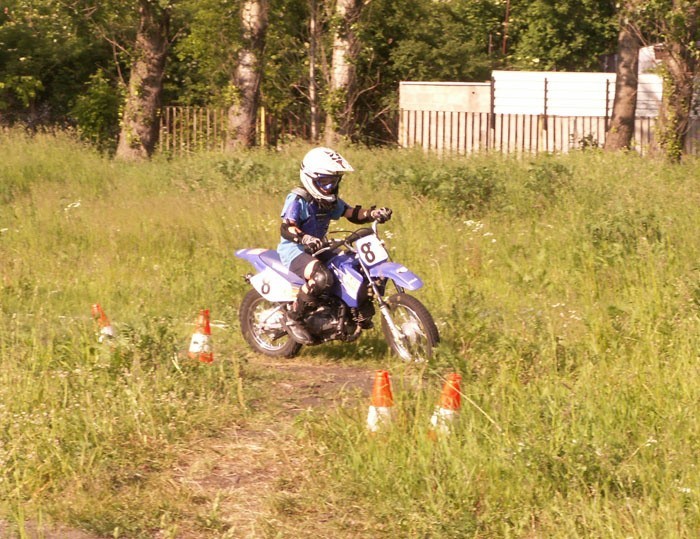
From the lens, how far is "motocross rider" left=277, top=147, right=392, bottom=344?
30.4 feet

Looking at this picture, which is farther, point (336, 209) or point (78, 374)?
point (336, 209)

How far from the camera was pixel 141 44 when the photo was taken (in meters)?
22.6

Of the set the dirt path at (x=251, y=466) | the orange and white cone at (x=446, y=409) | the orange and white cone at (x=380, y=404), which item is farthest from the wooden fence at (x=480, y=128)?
the orange and white cone at (x=446, y=409)

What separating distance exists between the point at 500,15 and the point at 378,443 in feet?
128

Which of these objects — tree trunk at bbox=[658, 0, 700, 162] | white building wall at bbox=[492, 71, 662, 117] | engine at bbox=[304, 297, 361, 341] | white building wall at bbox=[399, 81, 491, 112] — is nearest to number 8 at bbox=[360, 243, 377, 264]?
engine at bbox=[304, 297, 361, 341]

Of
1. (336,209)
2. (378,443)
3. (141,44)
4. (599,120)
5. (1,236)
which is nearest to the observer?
(378,443)

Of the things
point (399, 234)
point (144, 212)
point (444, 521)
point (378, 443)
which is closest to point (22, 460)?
point (378, 443)

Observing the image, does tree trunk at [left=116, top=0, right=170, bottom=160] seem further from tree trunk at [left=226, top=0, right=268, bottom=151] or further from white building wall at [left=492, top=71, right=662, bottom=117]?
white building wall at [left=492, top=71, right=662, bottom=117]

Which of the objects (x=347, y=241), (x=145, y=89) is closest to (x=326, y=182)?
(x=347, y=241)

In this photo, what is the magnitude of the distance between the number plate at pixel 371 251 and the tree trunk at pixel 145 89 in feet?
47.3

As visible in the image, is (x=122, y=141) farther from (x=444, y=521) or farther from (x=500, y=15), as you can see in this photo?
(x=500, y=15)

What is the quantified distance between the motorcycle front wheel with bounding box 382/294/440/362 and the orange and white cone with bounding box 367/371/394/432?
172 cm

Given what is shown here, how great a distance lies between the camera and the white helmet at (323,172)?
9297 mm

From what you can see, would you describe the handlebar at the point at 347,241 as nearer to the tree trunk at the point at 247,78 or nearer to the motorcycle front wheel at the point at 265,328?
the motorcycle front wheel at the point at 265,328
